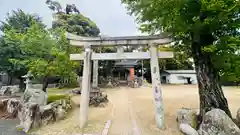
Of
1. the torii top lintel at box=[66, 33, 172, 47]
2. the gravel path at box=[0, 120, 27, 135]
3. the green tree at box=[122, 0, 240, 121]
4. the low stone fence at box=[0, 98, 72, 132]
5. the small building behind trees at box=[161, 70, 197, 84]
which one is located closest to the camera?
the green tree at box=[122, 0, 240, 121]

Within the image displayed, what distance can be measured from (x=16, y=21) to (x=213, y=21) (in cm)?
1819

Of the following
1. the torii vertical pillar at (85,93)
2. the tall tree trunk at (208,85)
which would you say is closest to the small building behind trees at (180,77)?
the tall tree trunk at (208,85)

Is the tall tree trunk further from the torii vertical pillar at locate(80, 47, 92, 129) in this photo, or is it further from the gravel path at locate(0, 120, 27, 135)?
the gravel path at locate(0, 120, 27, 135)

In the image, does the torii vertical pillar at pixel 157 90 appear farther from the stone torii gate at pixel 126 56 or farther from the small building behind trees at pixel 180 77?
the small building behind trees at pixel 180 77

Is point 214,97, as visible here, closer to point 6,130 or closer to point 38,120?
point 38,120

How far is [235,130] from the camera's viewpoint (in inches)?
121

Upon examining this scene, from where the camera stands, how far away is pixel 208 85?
13.8ft

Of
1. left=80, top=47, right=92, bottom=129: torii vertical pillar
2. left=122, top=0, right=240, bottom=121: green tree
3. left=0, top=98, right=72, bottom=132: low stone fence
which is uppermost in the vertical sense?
left=122, top=0, right=240, bottom=121: green tree

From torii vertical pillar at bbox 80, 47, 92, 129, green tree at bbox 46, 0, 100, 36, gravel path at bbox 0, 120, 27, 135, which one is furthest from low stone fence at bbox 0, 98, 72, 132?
green tree at bbox 46, 0, 100, 36

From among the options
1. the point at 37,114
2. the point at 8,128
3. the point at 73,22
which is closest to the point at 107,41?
the point at 37,114

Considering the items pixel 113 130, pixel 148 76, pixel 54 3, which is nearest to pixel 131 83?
pixel 148 76

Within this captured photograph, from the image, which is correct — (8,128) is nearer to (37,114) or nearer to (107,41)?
(37,114)

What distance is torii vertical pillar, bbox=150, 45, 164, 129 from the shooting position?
14.0ft

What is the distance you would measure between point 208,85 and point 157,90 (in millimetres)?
1553
